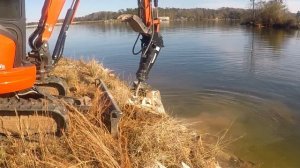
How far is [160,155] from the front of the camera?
4926mm

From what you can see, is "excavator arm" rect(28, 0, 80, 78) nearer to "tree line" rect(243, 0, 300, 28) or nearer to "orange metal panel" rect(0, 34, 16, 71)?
"orange metal panel" rect(0, 34, 16, 71)

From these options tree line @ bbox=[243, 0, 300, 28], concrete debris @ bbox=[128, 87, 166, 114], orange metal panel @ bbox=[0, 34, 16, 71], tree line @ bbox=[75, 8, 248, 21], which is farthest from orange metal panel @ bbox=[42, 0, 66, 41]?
tree line @ bbox=[75, 8, 248, 21]

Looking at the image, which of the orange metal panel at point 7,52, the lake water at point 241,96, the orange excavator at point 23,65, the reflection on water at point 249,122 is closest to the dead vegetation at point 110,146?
the orange excavator at point 23,65

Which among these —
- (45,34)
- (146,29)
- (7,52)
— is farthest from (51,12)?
(146,29)

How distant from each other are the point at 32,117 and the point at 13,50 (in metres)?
0.85

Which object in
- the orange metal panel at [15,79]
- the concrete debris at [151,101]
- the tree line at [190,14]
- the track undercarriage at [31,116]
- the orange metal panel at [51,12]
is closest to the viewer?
the orange metal panel at [15,79]

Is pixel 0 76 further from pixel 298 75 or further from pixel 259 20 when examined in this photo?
pixel 259 20

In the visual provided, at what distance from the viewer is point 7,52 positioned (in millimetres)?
4914

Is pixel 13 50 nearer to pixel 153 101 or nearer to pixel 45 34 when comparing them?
pixel 45 34

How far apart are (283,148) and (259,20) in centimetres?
5283

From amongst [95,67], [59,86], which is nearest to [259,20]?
[95,67]

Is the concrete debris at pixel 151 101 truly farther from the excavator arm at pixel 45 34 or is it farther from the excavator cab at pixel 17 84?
the excavator cab at pixel 17 84

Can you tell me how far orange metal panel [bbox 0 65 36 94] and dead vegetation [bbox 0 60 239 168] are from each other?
584 mm

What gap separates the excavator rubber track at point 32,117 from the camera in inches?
196
